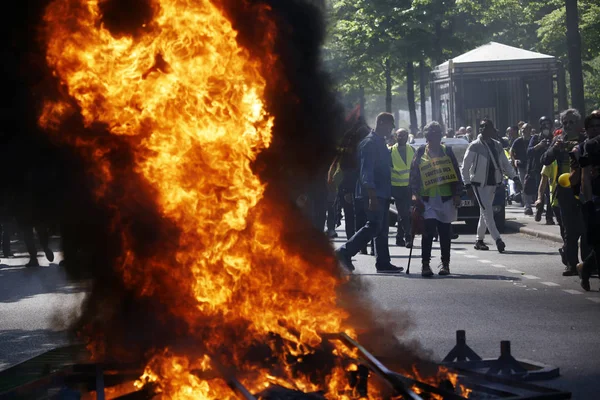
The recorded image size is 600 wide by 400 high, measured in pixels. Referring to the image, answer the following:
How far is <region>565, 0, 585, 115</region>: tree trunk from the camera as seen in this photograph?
914 inches

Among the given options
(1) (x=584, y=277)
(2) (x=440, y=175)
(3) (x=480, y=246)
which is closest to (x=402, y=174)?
(3) (x=480, y=246)

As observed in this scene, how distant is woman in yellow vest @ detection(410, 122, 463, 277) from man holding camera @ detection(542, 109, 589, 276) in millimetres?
1193

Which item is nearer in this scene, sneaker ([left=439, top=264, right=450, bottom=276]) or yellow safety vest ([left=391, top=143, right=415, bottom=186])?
sneaker ([left=439, top=264, right=450, bottom=276])

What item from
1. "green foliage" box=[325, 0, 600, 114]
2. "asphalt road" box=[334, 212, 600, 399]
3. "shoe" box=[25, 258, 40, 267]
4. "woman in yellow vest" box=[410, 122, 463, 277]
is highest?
"green foliage" box=[325, 0, 600, 114]

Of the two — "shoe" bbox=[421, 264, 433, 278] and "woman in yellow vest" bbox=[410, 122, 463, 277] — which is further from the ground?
"woman in yellow vest" bbox=[410, 122, 463, 277]

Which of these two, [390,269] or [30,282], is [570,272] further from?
[30,282]

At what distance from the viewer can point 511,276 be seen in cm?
1445

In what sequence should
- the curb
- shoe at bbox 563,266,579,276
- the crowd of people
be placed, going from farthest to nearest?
the curb < shoe at bbox 563,266,579,276 < the crowd of people

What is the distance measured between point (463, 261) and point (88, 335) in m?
9.40

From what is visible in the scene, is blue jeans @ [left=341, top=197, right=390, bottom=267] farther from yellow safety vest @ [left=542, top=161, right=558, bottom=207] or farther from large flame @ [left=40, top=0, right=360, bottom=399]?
large flame @ [left=40, top=0, right=360, bottom=399]

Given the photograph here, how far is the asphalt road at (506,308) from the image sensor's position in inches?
338

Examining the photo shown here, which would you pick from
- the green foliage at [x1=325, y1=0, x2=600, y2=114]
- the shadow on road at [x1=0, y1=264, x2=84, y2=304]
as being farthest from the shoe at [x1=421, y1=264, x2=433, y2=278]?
the green foliage at [x1=325, y1=0, x2=600, y2=114]

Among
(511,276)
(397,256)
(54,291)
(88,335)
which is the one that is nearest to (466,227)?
(397,256)

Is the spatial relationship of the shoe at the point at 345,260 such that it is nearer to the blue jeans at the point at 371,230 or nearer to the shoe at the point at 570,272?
the blue jeans at the point at 371,230
